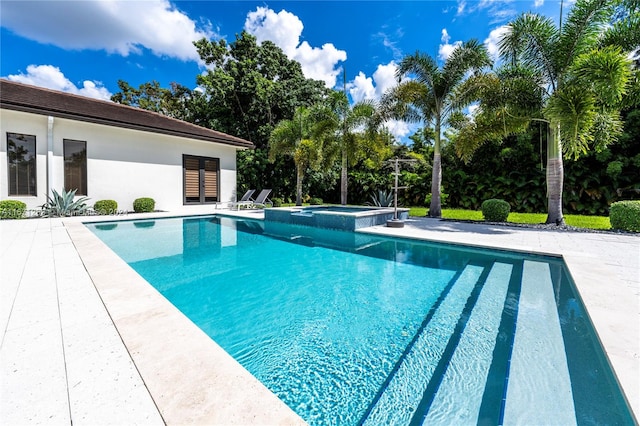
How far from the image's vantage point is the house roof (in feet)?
36.8

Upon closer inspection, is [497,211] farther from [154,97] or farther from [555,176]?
[154,97]

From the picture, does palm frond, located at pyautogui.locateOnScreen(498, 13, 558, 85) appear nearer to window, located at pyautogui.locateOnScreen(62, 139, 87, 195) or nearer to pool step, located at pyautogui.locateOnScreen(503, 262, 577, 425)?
pool step, located at pyautogui.locateOnScreen(503, 262, 577, 425)

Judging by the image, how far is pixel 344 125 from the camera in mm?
15609

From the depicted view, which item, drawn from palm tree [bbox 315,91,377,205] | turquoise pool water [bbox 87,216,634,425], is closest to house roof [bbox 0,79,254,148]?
palm tree [bbox 315,91,377,205]

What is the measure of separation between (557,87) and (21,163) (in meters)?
19.7

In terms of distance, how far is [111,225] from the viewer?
1074 centimetres

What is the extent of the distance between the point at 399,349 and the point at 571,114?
8615 mm

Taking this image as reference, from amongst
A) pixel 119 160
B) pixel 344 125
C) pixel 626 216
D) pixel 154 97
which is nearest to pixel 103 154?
pixel 119 160

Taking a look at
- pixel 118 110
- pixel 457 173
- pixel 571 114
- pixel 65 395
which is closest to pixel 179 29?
pixel 118 110

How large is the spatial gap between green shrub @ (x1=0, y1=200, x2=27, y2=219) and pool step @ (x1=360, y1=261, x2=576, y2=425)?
1441 centimetres

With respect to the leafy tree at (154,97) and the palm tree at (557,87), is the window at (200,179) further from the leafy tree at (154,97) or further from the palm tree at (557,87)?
the leafy tree at (154,97)

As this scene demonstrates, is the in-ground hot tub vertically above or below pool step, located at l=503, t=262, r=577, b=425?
above

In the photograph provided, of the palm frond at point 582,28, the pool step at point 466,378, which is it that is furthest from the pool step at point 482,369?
the palm frond at point 582,28

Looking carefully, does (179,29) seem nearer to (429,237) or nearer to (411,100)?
(411,100)
